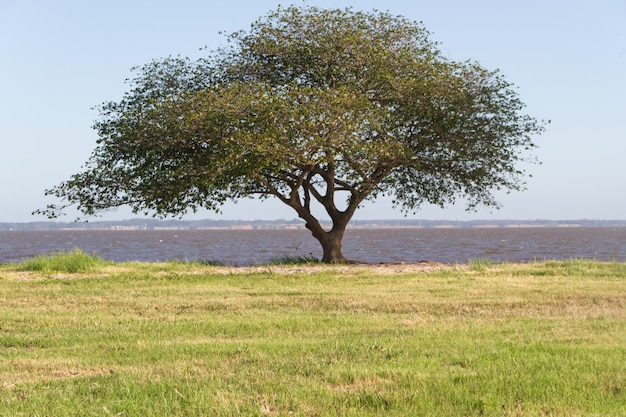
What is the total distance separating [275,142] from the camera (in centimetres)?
2402

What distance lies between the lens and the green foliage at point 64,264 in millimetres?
23464

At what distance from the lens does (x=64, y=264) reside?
23750mm

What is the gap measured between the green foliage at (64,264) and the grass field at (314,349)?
3.86 meters

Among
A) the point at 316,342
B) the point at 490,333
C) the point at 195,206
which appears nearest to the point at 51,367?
the point at 316,342

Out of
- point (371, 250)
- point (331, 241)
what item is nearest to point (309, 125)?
point (331, 241)

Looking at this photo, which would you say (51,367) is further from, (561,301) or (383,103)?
(383,103)

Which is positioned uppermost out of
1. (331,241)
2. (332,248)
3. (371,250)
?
(331,241)

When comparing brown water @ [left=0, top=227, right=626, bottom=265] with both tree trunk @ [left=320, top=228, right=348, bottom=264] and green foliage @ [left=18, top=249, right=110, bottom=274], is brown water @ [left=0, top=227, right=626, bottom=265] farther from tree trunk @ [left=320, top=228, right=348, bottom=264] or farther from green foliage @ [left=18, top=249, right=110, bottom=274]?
green foliage @ [left=18, top=249, right=110, bottom=274]

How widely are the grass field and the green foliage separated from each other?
12.7ft

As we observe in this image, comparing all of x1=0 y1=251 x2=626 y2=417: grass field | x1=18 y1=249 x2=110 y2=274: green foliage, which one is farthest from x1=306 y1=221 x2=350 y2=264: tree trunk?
x1=0 y1=251 x2=626 y2=417: grass field

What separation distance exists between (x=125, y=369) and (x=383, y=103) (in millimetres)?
20692

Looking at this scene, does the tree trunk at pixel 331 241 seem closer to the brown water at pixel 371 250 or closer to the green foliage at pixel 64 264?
the brown water at pixel 371 250

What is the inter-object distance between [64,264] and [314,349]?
1617 centimetres

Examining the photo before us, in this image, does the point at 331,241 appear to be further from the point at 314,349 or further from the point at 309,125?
the point at 314,349
